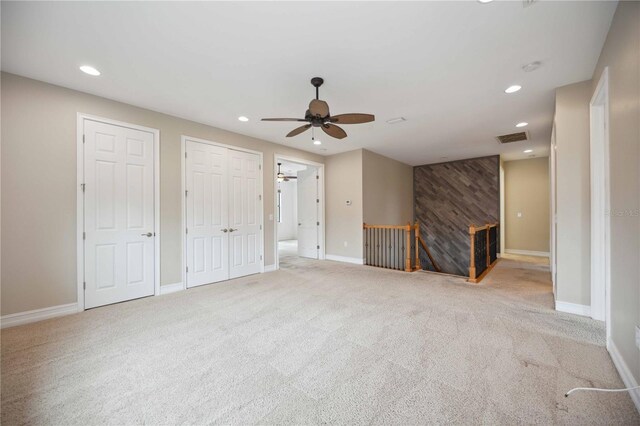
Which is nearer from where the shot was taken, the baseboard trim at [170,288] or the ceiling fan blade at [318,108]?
the ceiling fan blade at [318,108]

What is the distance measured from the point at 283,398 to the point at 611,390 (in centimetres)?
218

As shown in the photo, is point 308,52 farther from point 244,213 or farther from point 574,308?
point 574,308

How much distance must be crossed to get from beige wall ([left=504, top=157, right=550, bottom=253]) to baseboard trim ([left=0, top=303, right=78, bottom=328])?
9632 mm

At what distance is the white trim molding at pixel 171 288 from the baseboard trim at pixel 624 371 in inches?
192

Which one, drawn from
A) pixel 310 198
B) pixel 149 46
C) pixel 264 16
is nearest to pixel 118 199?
pixel 149 46

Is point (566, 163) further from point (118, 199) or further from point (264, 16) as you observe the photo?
point (118, 199)

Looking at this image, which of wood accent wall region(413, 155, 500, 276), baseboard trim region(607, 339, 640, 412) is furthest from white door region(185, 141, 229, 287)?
wood accent wall region(413, 155, 500, 276)

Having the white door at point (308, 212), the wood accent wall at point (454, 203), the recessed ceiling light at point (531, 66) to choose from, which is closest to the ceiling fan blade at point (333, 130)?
the recessed ceiling light at point (531, 66)

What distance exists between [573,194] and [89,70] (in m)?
5.67

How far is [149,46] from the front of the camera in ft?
7.73

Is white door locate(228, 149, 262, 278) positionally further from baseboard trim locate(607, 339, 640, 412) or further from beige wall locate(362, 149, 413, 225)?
baseboard trim locate(607, 339, 640, 412)

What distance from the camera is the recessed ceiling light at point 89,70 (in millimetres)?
2686

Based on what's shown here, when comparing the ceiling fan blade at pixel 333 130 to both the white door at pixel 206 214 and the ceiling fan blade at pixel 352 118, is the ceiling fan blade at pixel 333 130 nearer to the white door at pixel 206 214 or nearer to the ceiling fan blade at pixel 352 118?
the ceiling fan blade at pixel 352 118

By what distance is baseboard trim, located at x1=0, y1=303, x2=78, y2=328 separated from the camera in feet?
8.97
